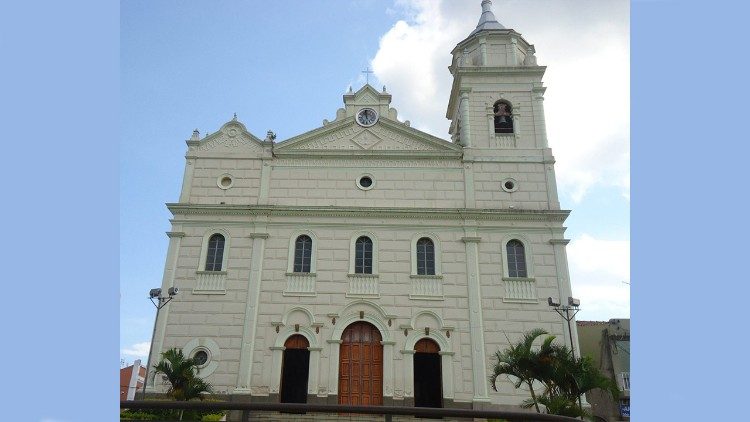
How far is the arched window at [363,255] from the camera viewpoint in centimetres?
1808

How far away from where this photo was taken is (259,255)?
59.6ft

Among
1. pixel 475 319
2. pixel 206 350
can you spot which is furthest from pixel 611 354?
pixel 206 350

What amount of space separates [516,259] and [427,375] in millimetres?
4964

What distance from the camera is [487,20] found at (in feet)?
74.8

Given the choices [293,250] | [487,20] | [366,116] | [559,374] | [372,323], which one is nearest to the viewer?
[559,374]

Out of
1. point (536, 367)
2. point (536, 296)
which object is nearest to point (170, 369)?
point (536, 367)

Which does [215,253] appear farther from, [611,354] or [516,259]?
[611,354]

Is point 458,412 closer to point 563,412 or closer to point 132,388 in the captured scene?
point 563,412

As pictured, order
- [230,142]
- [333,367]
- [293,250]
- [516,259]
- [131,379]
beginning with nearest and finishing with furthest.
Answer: [333,367] < [516,259] < [293,250] < [230,142] < [131,379]

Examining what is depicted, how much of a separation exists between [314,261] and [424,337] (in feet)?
14.8

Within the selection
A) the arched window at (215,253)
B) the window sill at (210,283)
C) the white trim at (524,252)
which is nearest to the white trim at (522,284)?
the white trim at (524,252)

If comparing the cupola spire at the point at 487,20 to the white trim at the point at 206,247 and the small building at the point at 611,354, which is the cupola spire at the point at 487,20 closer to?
the white trim at the point at 206,247

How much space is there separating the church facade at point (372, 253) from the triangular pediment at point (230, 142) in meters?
0.05

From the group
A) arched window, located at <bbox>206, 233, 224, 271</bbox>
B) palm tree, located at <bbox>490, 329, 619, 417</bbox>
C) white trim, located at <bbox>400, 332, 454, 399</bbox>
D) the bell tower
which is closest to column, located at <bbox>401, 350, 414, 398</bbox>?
white trim, located at <bbox>400, 332, 454, 399</bbox>
